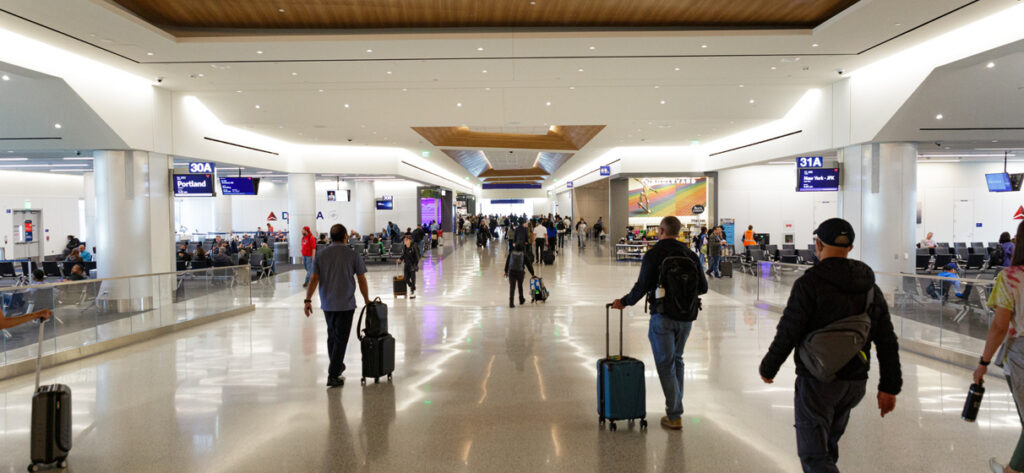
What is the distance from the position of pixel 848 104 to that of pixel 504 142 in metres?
11.2

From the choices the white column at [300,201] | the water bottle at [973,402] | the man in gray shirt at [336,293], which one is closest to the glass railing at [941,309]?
the water bottle at [973,402]

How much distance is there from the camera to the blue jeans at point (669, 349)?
15.1 ft

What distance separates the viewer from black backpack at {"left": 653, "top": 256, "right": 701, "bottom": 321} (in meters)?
4.48

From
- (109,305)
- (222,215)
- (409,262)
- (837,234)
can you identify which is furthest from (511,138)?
(222,215)

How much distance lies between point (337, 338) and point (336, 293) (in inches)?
18.7

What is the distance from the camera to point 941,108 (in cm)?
1123

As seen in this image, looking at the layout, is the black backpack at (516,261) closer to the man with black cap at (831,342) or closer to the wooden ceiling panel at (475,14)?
the wooden ceiling panel at (475,14)

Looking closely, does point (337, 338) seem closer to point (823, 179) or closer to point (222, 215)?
point (823, 179)

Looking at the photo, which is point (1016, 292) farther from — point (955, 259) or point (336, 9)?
point (955, 259)

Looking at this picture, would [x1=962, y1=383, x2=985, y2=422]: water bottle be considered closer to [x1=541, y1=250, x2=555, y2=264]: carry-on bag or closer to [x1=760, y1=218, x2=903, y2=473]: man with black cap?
[x1=760, y1=218, x2=903, y2=473]: man with black cap

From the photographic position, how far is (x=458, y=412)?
5.18 m

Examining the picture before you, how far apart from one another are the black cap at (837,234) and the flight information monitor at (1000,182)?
60.2 ft

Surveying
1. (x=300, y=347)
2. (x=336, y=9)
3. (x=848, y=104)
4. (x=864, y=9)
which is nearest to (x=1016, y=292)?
(x=864, y=9)

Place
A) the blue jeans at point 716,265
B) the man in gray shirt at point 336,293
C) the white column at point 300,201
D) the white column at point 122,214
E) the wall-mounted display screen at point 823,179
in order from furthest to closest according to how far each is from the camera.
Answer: the white column at point 300,201 < the blue jeans at point 716,265 < the wall-mounted display screen at point 823,179 < the white column at point 122,214 < the man in gray shirt at point 336,293
